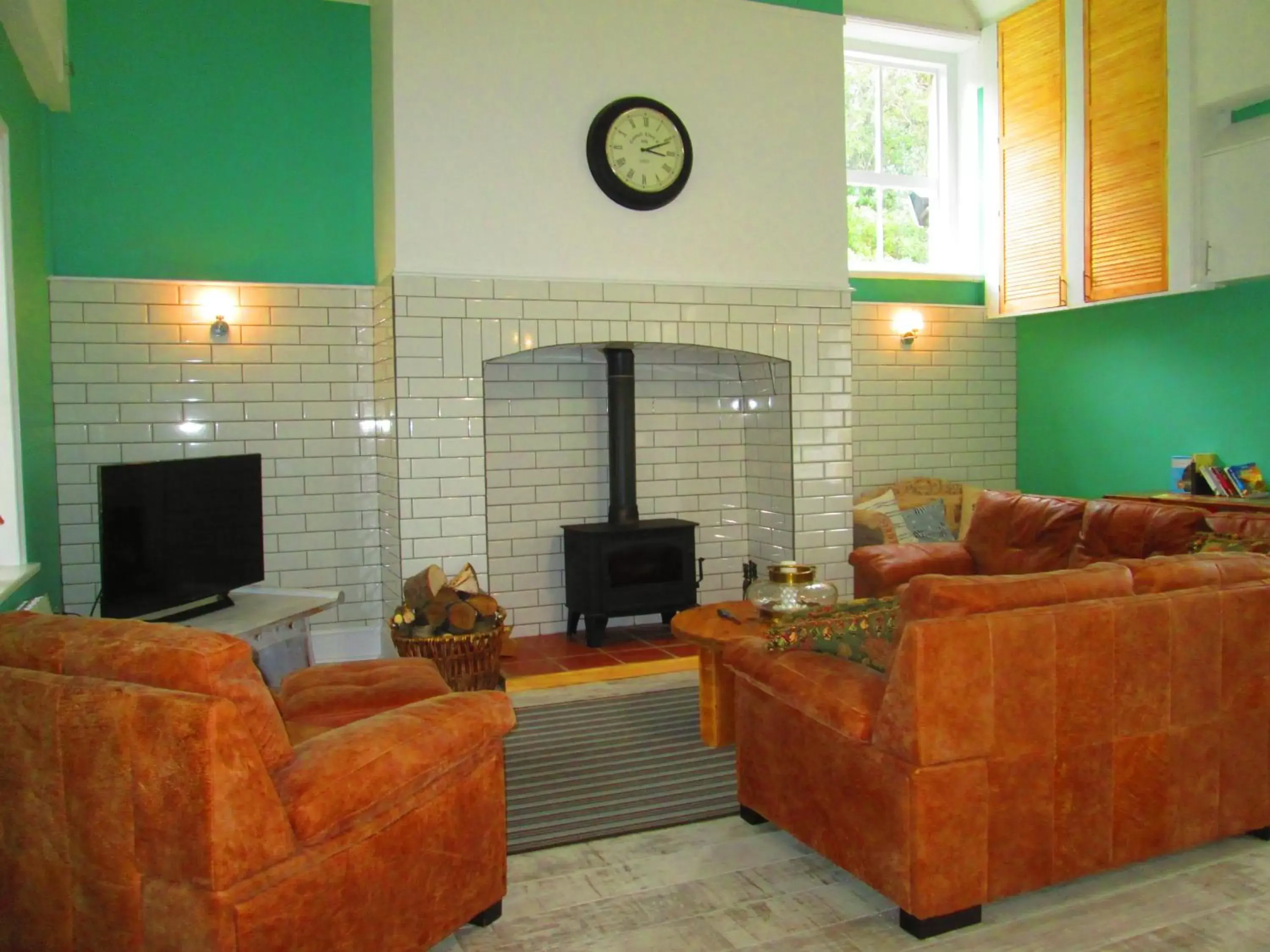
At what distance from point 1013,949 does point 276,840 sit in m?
1.76

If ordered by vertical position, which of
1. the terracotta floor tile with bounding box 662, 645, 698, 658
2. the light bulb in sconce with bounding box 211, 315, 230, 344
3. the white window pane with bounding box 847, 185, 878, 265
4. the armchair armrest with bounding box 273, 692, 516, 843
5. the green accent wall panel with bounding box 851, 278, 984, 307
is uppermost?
Result: the white window pane with bounding box 847, 185, 878, 265

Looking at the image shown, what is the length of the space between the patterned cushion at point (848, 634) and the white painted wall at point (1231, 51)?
3.90m

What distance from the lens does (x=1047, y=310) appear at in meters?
6.64

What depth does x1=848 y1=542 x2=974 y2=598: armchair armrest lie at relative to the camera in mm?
5492

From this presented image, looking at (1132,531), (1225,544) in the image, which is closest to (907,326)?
(1132,531)

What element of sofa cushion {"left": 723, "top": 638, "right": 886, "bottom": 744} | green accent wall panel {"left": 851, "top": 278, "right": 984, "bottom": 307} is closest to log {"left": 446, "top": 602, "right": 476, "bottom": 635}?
sofa cushion {"left": 723, "top": 638, "right": 886, "bottom": 744}

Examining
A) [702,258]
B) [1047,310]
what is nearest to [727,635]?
[702,258]

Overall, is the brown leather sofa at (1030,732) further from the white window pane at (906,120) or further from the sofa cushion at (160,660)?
the white window pane at (906,120)

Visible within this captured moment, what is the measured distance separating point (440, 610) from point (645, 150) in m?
2.67

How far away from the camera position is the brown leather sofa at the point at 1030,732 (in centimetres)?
249

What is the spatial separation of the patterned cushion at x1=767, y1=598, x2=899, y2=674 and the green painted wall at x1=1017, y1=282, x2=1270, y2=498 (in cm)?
377

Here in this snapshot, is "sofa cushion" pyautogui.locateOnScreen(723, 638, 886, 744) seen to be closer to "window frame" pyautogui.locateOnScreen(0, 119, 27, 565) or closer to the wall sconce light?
"window frame" pyautogui.locateOnScreen(0, 119, 27, 565)

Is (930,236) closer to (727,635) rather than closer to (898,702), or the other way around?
(727,635)

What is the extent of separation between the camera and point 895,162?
7242 millimetres
